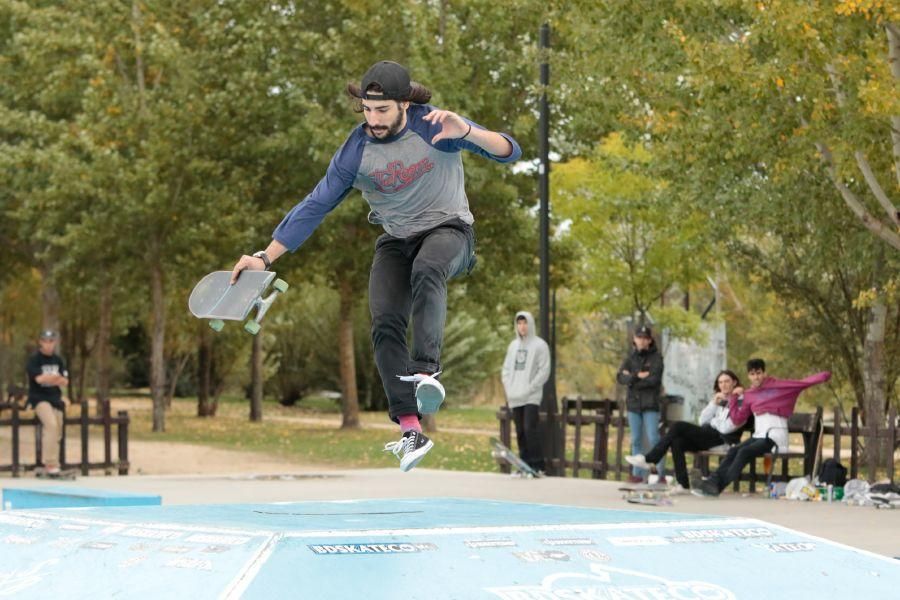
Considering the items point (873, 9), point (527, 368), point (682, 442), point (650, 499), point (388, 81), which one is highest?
point (873, 9)

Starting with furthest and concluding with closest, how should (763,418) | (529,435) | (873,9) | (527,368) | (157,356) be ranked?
(157,356) < (529,435) < (527,368) < (763,418) < (873,9)

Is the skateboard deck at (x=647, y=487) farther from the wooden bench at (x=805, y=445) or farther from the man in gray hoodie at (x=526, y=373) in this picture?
the man in gray hoodie at (x=526, y=373)

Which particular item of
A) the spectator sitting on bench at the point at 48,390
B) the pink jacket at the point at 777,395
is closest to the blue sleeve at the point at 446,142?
the pink jacket at the point at 777,395

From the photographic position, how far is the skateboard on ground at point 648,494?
1258 cm

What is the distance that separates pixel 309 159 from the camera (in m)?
30.1

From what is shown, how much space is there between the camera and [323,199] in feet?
24.7

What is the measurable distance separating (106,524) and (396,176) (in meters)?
2.38

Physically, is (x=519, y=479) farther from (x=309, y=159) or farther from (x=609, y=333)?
(x=609, y=333)

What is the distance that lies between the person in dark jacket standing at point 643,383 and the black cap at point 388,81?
8279 mm

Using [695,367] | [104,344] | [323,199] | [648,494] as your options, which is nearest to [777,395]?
[648,494]

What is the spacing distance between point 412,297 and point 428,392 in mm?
696

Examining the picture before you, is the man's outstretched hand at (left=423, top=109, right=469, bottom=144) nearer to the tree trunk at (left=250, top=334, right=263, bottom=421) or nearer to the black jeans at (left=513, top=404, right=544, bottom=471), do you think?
the black jeans at (left=513, top=404, right=544, bottom=471)

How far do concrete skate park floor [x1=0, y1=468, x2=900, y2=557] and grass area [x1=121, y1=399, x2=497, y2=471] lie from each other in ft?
14.8

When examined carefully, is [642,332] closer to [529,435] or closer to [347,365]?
[529,435]
